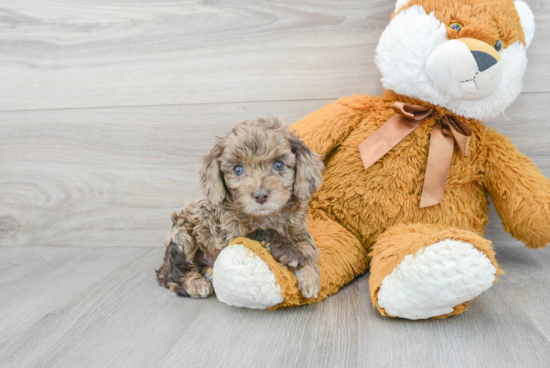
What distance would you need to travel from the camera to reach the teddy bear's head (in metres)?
1.21

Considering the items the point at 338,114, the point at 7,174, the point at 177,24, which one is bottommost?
the point at 7,174

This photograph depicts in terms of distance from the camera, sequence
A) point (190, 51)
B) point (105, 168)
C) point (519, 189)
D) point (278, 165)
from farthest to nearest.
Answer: point (105, 168)
point (190, 51)
point (519, 189)
point (278, 165)

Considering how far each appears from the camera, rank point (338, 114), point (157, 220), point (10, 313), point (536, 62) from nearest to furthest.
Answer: point (10, 313) < point (338, 114) < point (536, 62) < point (157, 220)

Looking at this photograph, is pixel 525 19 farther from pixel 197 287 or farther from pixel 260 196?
pixel 197 287

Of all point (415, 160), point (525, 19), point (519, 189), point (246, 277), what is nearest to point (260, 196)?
point (246, 277)

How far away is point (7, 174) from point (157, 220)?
2.37 ft

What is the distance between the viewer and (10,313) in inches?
50.9

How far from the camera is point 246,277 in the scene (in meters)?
1.10

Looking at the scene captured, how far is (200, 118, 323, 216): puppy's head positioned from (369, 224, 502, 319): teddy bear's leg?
30 centimetres

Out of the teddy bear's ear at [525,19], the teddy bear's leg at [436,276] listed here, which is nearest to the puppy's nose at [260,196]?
the teddy bear's leg at [436,276]

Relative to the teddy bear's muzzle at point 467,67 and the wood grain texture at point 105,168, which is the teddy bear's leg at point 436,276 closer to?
the teddy bear's muzzle at point 467,67

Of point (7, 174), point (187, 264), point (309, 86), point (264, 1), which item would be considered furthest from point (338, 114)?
point (7, 174)

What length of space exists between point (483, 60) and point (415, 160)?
1.12ft

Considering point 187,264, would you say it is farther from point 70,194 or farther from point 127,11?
point 127,11
